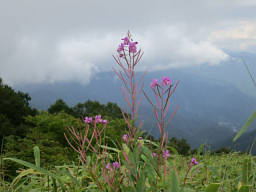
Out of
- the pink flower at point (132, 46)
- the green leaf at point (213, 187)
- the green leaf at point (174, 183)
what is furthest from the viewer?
the pink flower at point (132, 46)

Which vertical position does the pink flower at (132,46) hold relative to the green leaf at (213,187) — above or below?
above

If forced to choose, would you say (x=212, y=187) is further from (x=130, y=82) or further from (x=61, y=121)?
(x=61, y=121)

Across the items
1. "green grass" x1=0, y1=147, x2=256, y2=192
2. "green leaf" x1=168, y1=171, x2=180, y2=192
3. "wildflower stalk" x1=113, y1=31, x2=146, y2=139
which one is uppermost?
"wildflower stalk" x1=113, y1=31, x2=146, y2=139

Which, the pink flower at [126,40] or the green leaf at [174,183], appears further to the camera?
the pink flower at [126,40]

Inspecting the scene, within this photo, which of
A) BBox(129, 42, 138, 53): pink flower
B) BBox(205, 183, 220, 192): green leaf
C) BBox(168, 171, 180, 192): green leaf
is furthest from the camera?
BBox(129, 42, 138, 53): pink flower

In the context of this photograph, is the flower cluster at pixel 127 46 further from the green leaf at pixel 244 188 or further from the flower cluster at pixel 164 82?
the green leaf at pixel 244 188

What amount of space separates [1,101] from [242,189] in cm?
1435

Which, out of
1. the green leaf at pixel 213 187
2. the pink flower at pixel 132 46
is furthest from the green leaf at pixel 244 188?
the pink flower at pixel 132 46

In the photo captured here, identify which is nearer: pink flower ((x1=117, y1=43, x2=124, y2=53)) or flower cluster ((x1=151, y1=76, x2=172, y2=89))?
flower cluster ((x1=151, y1=76, x2=172, y2=89))

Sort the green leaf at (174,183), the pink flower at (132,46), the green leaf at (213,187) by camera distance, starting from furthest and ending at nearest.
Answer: the pink flower at (132,46) < the green leaf at (213,187) < the green leaf at (174,183)

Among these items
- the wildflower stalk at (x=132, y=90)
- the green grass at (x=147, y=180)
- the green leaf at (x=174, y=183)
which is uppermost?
the wildflower stalk at (x=132, y=90)

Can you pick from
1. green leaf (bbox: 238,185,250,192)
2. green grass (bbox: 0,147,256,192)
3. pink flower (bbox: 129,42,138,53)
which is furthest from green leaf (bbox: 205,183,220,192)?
pink flower (bbox: 129,42,138,53)

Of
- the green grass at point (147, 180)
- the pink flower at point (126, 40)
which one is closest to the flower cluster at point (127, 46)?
the pink flower at point (126, 40)

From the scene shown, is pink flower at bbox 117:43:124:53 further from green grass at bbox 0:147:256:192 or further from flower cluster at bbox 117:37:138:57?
green grass at bbox 0:147:256:192
